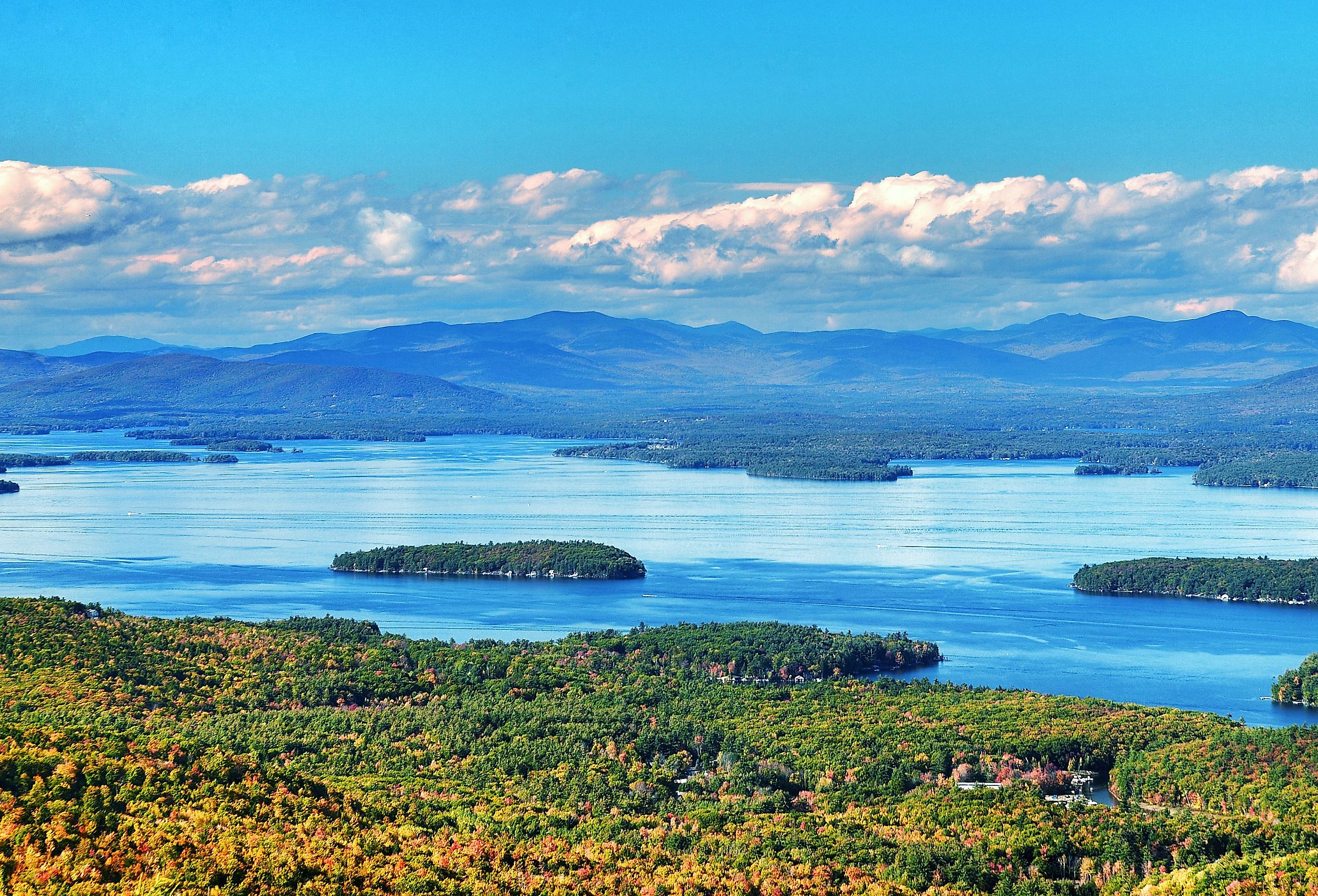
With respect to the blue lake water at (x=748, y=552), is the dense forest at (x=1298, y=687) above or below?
below

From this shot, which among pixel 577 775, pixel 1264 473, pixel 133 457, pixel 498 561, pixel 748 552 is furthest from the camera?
pixel 133 457

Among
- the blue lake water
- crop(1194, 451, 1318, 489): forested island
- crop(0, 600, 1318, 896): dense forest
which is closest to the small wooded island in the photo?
the blue lake water

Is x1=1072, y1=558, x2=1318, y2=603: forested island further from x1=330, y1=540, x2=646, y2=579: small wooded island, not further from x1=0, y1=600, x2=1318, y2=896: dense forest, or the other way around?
x1=0, y1=600, x2=1318, y2=896: dense forest

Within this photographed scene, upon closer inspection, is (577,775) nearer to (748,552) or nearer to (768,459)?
(748,552)

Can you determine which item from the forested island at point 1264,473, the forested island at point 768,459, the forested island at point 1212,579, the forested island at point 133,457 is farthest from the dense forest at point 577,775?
the forested island at point 133,457

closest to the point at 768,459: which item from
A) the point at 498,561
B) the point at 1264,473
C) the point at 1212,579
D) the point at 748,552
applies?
the point at 1264,473

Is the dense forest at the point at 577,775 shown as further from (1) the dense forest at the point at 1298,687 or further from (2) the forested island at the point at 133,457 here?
(2) the forested island at the point at 133,457
